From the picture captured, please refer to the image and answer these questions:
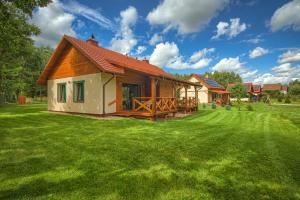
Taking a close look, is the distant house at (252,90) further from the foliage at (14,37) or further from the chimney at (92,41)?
the foliage at (14,37)

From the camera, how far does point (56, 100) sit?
13078 millimetres

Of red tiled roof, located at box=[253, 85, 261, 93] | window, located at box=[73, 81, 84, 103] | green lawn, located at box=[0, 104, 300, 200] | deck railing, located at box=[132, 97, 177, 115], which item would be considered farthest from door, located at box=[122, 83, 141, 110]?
red tiled roof, located at box=[253, 85, 261, 93]

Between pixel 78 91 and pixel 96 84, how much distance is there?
7.42 feet

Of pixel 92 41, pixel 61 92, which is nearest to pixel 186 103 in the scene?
pixel 92 41

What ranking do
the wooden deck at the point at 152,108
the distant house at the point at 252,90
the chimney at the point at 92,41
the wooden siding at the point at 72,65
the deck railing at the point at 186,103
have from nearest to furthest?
the wooden deck at the point at 152,108 < the wooden siding at the point at 72,65 < the chimney at the point at 92,41 < the deck railing at the point at 186,103 < the distant house at the point at 252,90

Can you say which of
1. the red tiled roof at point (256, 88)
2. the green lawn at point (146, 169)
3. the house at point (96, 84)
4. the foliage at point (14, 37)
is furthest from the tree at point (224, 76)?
the green lawn at point (146, 169)

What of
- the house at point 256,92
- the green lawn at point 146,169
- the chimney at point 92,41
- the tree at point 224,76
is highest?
the tree at point 224,76

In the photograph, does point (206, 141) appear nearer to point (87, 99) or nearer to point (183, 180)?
point (183, 180)

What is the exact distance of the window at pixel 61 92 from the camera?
Answer: 1248 centimetres

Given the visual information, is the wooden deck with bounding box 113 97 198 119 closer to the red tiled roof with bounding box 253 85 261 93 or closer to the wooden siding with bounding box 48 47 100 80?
the wooden siding with bounding box 48 47 100 80

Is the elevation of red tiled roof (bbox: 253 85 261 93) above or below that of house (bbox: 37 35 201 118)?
above

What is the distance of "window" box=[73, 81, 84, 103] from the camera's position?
439 inches

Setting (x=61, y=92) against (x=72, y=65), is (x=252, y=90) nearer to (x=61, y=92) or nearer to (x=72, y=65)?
(x=72, y=65)

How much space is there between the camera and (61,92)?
12.9m
